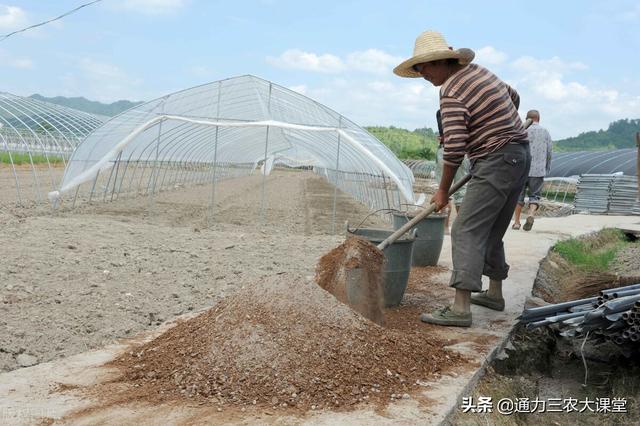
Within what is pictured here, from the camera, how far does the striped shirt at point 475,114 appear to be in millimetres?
4117

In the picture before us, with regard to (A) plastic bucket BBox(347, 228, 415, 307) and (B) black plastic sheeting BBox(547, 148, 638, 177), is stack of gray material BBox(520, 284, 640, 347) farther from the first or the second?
(B) black plastic sheeting BBox(547, 148, 638, 177)

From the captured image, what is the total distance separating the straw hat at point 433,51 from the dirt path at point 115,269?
1789mm

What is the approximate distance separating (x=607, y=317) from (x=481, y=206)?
1.20 m

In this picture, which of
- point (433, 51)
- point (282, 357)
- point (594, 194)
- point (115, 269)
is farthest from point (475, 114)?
point (594, 194)

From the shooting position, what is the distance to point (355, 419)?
2797 mm

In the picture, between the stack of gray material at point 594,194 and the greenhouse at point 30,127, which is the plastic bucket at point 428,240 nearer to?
the greenhouse at point 30,127

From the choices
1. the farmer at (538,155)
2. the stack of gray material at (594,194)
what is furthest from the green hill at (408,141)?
the farmer at (538,155)

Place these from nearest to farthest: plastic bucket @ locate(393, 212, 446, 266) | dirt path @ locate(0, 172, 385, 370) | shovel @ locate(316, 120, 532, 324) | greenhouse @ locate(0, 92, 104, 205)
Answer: shovel @ locate(316, 120, 532, 324) → dirt path @ locate(0, 172, 385, 370) → plastic bucket @ locate(393, 212, 446, 266) → greenhouse @ locate(0, 92, 104, 205)

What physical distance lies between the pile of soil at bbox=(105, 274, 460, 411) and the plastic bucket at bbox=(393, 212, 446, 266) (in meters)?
2.87

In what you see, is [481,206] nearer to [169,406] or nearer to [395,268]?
[395,268]

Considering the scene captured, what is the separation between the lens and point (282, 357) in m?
3.19

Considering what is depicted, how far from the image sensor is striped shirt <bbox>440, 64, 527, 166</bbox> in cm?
412

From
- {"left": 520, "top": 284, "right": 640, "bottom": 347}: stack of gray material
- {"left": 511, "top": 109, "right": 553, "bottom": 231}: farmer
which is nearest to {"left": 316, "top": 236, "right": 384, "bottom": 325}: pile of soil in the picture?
{"left": 520, "top": 284, "right": 640, "bottom": 347}: stack of gray material

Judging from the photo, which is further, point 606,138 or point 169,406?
point 606,138
